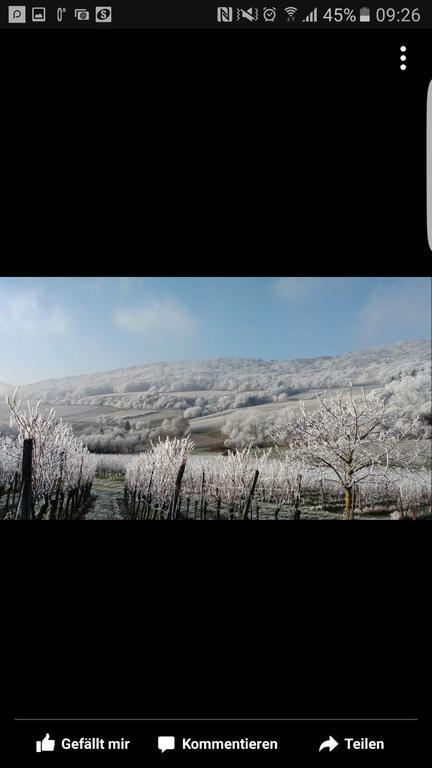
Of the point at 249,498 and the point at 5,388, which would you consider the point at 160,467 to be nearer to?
the point at 249,498

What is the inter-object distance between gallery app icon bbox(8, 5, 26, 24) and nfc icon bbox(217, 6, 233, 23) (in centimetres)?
87

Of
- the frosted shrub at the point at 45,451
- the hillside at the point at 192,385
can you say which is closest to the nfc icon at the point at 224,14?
the hillside at the point at 192,385

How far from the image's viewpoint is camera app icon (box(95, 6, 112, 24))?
2244mm

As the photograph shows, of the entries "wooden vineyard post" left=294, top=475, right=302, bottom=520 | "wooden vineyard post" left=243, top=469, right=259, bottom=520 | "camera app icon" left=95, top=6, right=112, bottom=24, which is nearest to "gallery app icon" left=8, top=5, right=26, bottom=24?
"camera app icon" left=95, top=6, right=112, bottom=24
